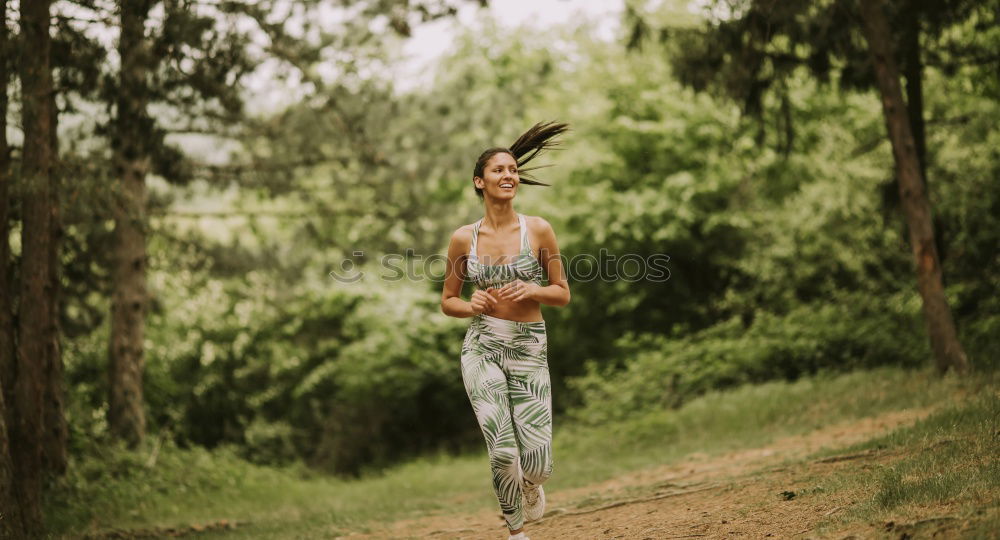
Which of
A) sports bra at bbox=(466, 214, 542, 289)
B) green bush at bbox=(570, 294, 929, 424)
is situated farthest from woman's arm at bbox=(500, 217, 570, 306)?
green bush at bbox=(570, 294, 929, 424)

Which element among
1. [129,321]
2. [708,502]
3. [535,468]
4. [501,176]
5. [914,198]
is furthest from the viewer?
[129,321]

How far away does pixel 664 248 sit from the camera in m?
23.0

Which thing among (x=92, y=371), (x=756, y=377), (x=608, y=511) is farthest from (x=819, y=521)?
(x=92, y=371)

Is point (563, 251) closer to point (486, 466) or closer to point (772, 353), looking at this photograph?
point (486, 466)

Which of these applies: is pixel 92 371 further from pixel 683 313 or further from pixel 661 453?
pixel 683 313

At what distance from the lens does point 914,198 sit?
37.6 ft

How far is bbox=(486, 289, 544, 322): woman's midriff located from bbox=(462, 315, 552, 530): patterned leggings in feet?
0.11

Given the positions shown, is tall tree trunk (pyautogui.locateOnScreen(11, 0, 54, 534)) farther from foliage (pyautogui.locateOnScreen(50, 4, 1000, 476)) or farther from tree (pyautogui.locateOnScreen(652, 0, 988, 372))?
tree (pyautogui.locateOnScreen(652, 0, 988, 372))

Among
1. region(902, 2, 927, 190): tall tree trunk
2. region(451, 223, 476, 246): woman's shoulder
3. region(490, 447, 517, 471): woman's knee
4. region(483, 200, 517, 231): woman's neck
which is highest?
region(902, 2, 927, 190): tall tree trunk

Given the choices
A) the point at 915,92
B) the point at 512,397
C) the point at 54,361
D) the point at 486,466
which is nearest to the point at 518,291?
the point at 512,397

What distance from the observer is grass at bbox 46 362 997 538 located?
8.07m

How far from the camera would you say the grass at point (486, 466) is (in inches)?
318

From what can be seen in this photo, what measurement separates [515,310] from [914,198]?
25.6ft

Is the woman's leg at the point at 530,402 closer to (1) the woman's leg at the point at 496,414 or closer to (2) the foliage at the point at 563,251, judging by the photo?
(1) the woman's leg at the point at 496,414
